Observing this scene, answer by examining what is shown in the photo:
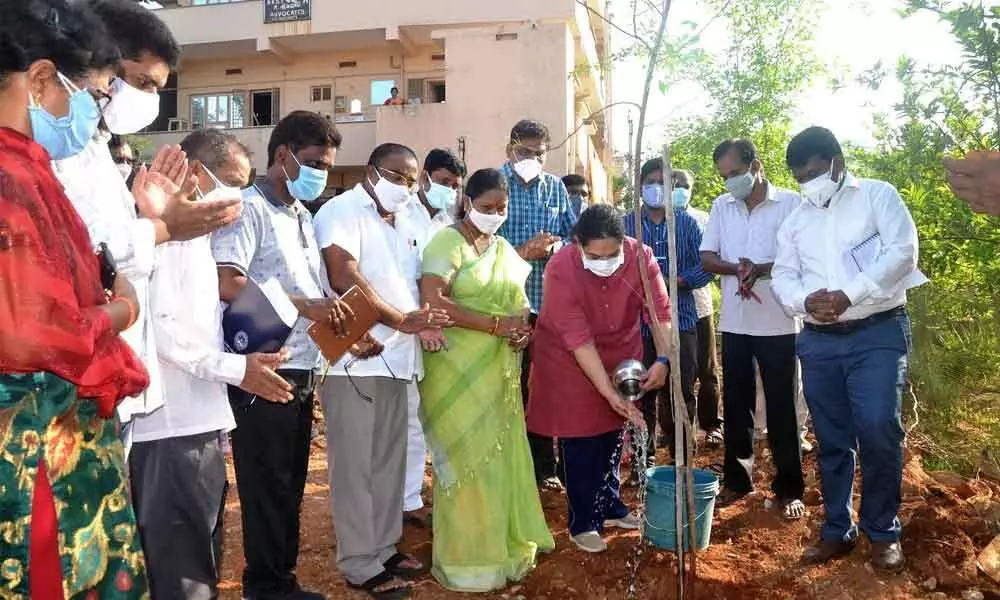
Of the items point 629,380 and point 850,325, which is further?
point 629,380

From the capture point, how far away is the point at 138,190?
6.93 ft

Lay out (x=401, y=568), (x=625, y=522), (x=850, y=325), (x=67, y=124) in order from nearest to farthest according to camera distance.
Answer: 1. (x=67, y=124)
2. (x=850, y=325)
3. (x=401, y=568)
4. (x=625, y=522)

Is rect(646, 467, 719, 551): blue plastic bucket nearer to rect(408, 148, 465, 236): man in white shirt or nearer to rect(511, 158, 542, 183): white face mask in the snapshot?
rect(408, 148, 465, 236): man in white shirt

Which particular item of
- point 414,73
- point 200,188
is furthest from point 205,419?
point 414,73

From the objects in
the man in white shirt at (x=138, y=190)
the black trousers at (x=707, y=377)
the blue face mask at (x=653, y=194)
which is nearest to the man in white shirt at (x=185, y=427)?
the man in white shirt at (x=138, y=190)

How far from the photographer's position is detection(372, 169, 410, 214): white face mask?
11.5 feet

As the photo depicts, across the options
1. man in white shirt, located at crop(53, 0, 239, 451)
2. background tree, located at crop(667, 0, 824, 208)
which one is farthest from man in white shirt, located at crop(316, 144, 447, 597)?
background tree, located at crop(667, 0, 824, 208)

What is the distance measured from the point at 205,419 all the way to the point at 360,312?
0.79 metres

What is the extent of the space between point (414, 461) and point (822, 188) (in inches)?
104

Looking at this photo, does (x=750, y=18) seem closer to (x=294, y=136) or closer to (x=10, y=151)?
(x=294, y=136)

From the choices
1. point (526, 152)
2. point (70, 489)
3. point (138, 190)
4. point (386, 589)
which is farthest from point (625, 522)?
point (70, 489)

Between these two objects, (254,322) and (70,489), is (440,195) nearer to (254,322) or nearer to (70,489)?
(254,322)

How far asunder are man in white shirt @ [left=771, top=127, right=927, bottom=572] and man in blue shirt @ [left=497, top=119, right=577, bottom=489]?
1.62m

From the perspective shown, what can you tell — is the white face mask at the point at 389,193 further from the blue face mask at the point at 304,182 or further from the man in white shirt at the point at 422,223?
the man in white shirt at the point at 422,223
